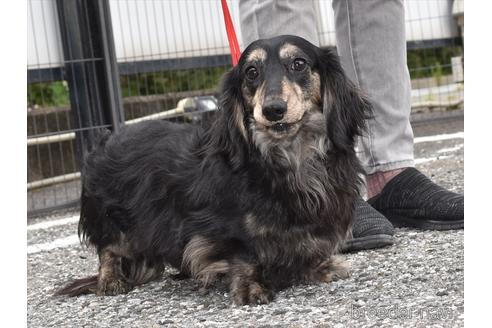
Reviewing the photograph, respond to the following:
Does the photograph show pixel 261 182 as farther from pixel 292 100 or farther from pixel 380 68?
pixel 380 68

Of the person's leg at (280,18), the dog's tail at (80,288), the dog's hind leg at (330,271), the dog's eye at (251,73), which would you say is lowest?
the dog's tail at (80,288)

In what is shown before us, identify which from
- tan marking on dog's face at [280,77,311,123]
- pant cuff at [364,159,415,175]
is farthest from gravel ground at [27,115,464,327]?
tan marking on dog's face at [280,77,311,123]

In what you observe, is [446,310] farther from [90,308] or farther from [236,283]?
[90,308]

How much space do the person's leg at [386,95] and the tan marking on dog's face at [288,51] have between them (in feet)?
2.84

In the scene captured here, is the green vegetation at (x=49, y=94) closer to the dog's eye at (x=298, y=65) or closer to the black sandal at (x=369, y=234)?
the black sandal at (x=369, y=234)

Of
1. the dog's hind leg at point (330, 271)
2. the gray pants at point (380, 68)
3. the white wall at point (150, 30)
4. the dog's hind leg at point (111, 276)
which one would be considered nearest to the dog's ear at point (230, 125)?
the dog's hind leg at point (330, 271)

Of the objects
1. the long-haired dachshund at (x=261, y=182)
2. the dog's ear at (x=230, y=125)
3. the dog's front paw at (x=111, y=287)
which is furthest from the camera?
the dog's front paw at (x=111, y=287)

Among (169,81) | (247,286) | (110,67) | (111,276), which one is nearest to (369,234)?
(247,286)

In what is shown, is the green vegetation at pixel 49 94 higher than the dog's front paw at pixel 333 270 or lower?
higher

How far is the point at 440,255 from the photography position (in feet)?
9.45

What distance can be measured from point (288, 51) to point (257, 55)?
100 mm

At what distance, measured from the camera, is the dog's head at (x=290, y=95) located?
255 cm

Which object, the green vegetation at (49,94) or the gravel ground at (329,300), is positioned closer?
the gravel ground at (329,300)

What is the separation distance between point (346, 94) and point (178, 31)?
304cm
